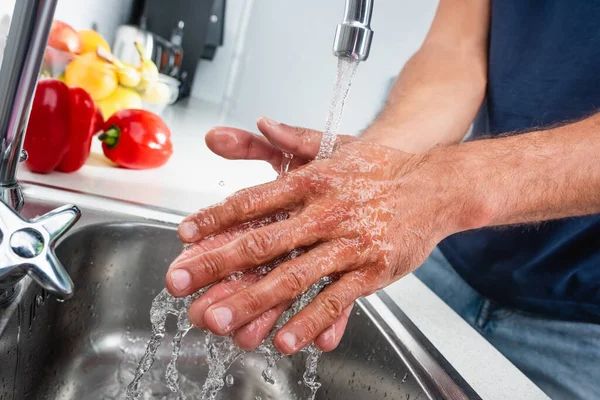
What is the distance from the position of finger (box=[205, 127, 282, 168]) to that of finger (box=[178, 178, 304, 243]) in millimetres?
124

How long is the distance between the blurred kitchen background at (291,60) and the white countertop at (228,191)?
122 centimetres

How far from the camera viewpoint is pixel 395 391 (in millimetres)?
585

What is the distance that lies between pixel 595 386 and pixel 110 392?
702mm

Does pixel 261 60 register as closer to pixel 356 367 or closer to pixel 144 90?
pixel 144 90

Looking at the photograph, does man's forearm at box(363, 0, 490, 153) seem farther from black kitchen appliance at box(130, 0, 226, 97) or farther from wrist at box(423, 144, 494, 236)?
black kitchen appliance at box(130, 0, 226, 97)

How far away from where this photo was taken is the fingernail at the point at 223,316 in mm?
413

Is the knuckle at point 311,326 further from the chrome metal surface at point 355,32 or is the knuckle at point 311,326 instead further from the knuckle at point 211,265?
the chrome metal surface at point 355,32

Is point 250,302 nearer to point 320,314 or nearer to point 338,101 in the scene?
point 320,314

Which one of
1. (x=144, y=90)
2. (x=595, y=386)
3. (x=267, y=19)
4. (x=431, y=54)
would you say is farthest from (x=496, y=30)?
(x=267, y=19)

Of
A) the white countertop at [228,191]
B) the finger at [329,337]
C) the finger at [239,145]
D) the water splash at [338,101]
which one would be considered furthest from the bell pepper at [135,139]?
the finger at [329,337]

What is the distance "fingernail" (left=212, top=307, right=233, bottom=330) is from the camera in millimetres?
413

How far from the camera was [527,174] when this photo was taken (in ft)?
1.79

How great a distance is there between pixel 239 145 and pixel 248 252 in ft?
0.64

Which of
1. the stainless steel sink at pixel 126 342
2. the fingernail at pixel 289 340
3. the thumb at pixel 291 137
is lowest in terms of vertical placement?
the stainless steel sink at pixel 126 342
